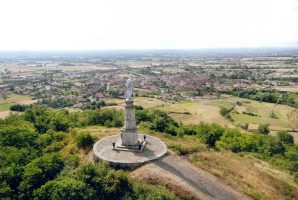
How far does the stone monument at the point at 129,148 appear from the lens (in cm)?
2464

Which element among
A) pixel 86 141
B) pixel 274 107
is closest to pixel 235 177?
pixel 86 141

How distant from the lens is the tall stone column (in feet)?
85.6

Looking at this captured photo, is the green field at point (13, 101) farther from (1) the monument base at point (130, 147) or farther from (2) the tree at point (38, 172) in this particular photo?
(1) the monument base at point (130, 147)

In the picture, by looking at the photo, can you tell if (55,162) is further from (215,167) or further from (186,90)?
(186,90)

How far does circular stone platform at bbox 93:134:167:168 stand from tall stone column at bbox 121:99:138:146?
3.12ft

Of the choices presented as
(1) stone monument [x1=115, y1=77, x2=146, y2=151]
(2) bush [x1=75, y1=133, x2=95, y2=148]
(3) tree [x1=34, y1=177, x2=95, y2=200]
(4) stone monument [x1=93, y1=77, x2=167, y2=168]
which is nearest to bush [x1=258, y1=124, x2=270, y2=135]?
(4) stone monument [x1=93, y1=77, x2=167, y2=168]

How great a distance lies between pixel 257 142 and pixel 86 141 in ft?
70.3

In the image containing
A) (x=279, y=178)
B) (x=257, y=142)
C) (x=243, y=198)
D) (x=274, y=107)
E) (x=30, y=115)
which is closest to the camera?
(x=243, y=198)

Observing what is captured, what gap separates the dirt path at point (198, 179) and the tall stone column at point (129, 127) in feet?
9.73

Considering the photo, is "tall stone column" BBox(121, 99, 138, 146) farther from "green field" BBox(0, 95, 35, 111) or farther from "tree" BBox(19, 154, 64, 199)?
"green field" BBox(0, 95, 35, 111)

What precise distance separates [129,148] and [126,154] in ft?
2.82

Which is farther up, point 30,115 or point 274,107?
point 30,115

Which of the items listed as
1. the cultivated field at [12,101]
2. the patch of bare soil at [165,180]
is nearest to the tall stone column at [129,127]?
the patch of bare soil at [165,180]

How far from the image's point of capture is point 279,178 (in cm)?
2727
